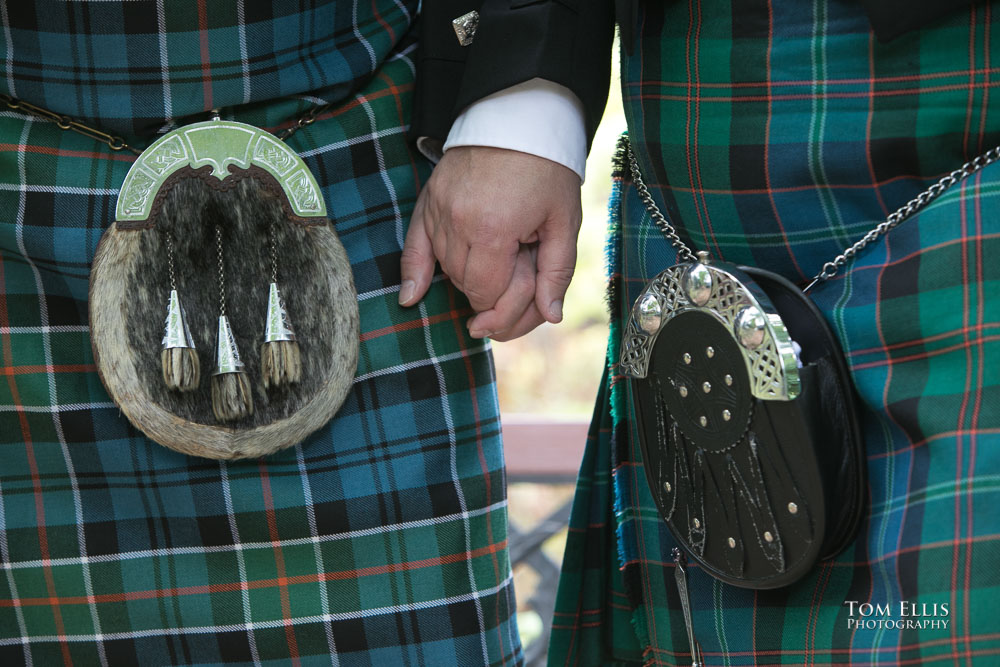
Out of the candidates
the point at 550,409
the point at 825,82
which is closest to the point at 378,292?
the point at 825,82

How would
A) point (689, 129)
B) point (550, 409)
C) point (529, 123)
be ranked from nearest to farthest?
point (689, 129) < point (529, 123) < point (550, 409)

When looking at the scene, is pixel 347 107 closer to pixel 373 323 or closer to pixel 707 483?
pixel 373 323

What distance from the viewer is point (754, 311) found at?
30.1 inches

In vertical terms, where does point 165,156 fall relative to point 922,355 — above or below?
above

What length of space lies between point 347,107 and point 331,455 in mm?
346

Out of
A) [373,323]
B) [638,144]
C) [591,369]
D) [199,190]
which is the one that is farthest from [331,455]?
[591,369]

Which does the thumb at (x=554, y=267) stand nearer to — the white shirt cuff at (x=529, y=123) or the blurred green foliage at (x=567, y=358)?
the white shirt cuff at (x=529, y=123)

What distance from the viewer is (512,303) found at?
100 cm

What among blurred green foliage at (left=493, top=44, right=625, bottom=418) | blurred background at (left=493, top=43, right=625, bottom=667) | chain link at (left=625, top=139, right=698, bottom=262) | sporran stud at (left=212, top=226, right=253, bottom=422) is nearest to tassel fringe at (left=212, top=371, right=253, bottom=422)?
sporran stud at (left=212, top=226, right=253, bottom=422)

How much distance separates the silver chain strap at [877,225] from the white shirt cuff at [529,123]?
7 cm

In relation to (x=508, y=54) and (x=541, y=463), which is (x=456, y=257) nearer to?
(x=508, y=54)

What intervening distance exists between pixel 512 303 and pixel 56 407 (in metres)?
0.46

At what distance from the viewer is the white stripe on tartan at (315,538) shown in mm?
988

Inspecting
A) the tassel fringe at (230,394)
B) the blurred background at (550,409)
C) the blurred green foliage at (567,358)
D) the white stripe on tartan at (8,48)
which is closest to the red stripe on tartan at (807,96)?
the tassel fringe at (230,394)
